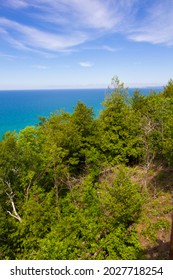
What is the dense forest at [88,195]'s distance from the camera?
15.5 metres

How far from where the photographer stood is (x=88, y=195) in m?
19.8

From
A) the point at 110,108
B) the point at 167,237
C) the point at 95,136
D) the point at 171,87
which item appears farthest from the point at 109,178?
Result: the point at 171,87

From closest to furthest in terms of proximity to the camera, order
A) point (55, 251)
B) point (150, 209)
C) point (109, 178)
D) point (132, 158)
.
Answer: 1. point (55, 251)
2. point (150, 209)
3. point (109, 178)
4. point (132, 158)

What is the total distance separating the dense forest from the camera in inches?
611

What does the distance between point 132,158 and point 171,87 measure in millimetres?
21696

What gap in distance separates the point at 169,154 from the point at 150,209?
523 centimetres

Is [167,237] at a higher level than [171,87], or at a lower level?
lower

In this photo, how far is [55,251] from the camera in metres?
12.0

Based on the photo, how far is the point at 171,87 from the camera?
146 ft

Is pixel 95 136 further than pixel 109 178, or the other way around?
pixel 95 136

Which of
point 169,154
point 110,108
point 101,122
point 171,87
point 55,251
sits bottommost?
point 55,251

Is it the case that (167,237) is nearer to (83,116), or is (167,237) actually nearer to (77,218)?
(77,218)

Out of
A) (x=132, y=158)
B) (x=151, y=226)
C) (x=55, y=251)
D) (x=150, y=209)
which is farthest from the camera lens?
(x=132, y=158)

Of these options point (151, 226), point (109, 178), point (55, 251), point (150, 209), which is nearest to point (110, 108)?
point (109, 178)
